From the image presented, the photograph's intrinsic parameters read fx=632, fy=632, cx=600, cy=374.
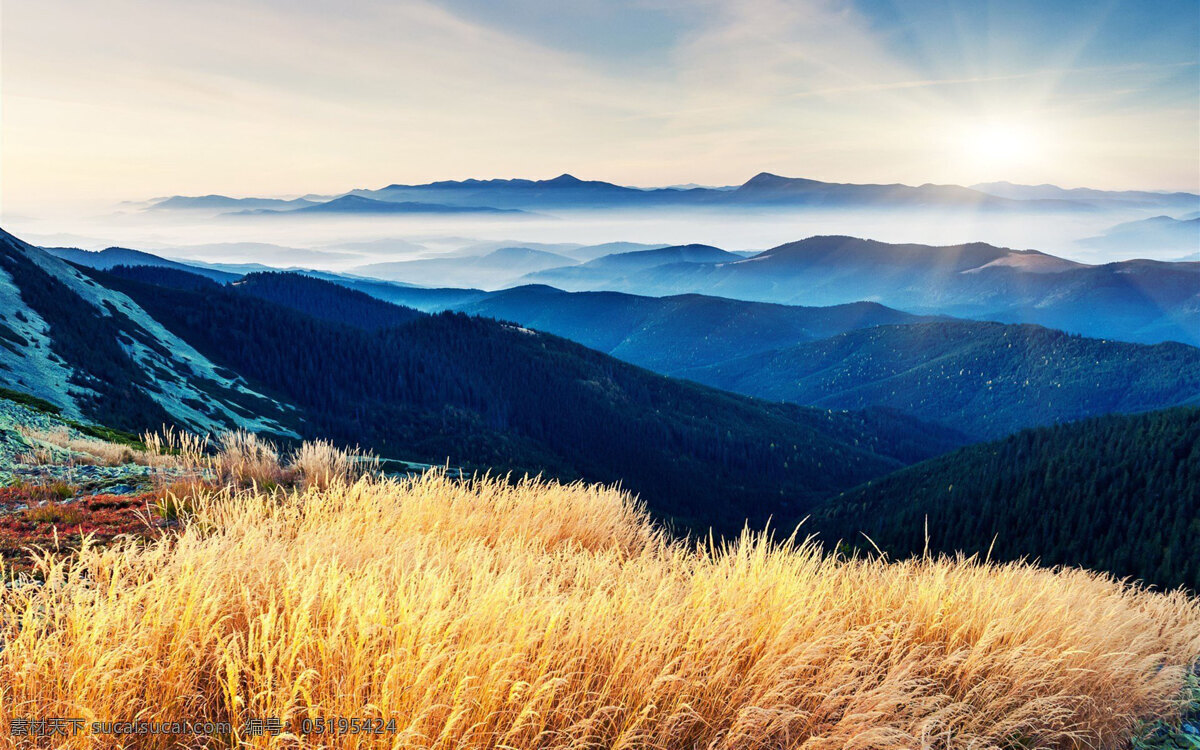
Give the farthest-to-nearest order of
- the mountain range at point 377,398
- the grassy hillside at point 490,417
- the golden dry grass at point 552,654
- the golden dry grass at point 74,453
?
the grassy hillside at point 490,417
the mountain range at point 377,398
the golden dry grass at point 74,453
the golden dry grass at point 552,654

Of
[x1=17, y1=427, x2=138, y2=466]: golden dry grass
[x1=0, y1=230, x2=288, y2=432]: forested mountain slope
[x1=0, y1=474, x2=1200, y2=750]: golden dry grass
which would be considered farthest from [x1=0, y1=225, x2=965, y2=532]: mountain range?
[x1=0, y1=474, x2=1200, y2=750]: golden dry grass

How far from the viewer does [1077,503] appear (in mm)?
92688

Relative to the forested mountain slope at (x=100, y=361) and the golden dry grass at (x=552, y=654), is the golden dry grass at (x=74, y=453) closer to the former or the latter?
the golden dry grass at (x=552, y=654)

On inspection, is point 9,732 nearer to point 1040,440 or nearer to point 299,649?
point 299,649

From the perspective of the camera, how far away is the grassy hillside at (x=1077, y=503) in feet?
268

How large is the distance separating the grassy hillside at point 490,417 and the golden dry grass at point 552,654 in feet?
404

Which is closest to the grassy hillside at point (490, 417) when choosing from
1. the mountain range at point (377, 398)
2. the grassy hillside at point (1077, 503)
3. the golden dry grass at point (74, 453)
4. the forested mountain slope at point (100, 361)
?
the mountain range at point (377, 398)

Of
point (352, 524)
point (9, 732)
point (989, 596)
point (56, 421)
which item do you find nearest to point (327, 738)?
point (9, 732)

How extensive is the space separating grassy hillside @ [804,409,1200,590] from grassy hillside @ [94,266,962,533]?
47.1 metres

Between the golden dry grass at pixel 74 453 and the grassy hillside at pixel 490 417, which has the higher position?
the golden dry grass at pixel 74 453

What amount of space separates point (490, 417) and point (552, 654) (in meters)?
172

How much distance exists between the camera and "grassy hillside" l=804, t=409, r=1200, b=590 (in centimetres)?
8181

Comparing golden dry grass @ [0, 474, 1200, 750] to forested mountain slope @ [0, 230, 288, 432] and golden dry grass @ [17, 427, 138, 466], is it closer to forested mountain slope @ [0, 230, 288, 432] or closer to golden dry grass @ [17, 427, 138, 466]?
golden dry grass @ [17, 427, 138, 466]

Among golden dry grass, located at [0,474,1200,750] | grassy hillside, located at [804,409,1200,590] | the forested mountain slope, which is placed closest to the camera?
golden dry grass, located at [0,474,1200,750]
